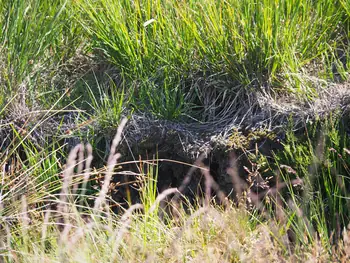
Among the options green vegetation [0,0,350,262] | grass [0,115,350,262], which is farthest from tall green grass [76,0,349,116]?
grass [0,115,350,262]

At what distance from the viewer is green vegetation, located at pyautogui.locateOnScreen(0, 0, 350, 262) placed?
284 cm

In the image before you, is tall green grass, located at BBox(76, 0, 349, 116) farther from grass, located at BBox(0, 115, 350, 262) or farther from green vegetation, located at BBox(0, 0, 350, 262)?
grass, located at BBox(0, 115, 350, 262)

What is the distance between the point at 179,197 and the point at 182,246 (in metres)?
0.71

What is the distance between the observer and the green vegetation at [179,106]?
9.33 feet

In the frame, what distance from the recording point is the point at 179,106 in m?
3.33

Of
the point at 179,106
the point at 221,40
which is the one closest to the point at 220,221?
the point at 179,106

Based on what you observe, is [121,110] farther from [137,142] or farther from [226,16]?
[226,16]

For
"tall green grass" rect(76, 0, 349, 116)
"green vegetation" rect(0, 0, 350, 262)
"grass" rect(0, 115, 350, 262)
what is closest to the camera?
→ "grass" rect(0, 115, 350, 262)

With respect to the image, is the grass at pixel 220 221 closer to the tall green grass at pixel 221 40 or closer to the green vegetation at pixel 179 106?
the green vegetation at pixel 179 106

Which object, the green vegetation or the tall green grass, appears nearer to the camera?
the green vegetation

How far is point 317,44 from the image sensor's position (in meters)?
3.33

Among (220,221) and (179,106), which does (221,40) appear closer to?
(179,106)

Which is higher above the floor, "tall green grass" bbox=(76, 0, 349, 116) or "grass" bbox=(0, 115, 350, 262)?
"tall green grass" bbox=(76, 0, 349, 116)

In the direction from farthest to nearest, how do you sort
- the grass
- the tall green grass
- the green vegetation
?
the tall green grass
the green vegetation
the grass
